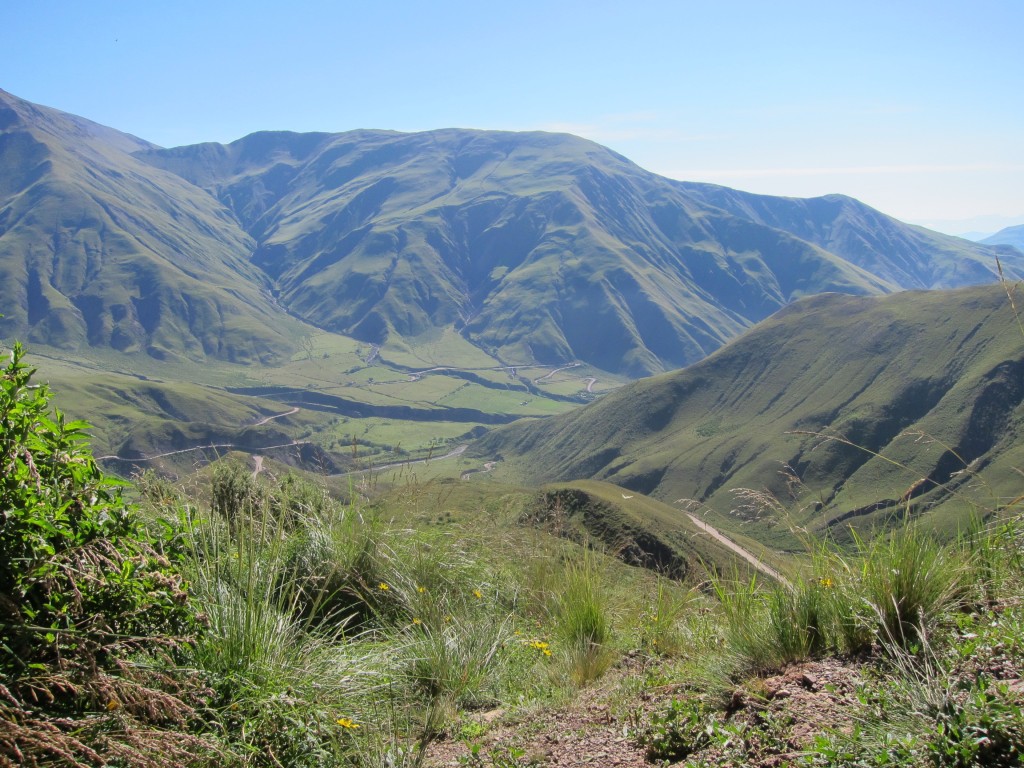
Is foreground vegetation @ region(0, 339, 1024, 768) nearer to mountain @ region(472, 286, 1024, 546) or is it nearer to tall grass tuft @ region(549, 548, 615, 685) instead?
tall grass tuft @ region(549, 548, 615, 685)

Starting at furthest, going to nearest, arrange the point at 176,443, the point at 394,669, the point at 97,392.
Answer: the point at 97,392, the point at 176,443, the point at 394,669

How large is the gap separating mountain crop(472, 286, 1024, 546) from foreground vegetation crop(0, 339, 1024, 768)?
83365 millimetres

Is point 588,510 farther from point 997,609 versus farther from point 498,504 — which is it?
point 997,609

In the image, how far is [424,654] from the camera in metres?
5.45

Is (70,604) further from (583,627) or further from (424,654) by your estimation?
(583,627)

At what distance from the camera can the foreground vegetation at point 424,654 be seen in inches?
131

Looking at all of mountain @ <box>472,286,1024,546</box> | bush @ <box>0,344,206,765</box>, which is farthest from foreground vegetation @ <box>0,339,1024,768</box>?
mountain @ <box>472,286,1024,546</box>

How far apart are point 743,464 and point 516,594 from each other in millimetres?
115784

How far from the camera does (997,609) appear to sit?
4.85 m

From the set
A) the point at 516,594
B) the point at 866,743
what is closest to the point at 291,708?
the point at 866,743

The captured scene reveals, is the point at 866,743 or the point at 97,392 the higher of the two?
the point at 866,743

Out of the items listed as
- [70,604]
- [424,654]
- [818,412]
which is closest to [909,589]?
[424,654]

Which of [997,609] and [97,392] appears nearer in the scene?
[997,609]

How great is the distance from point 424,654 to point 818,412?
13478 cm
